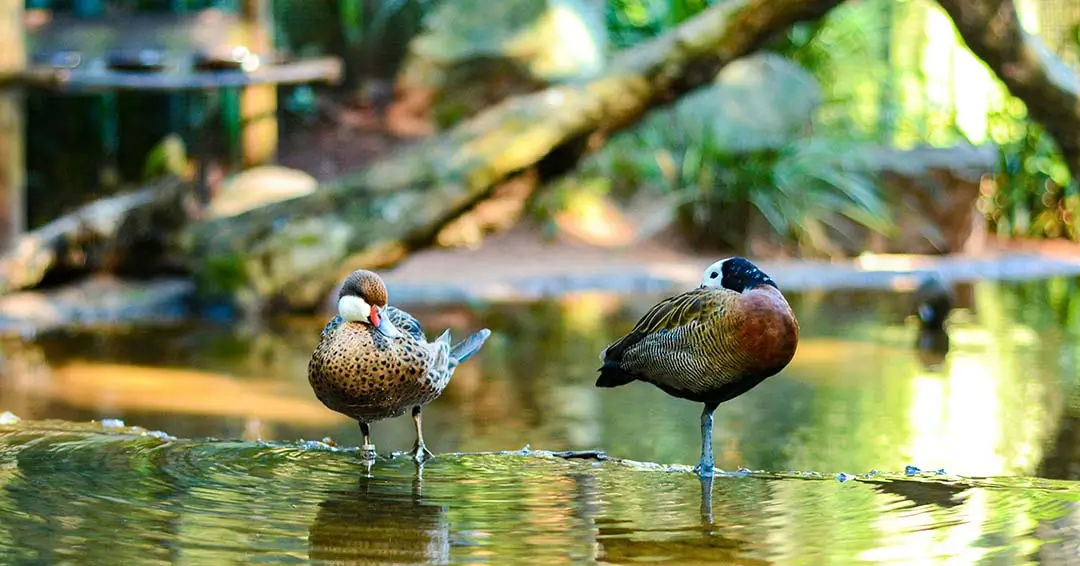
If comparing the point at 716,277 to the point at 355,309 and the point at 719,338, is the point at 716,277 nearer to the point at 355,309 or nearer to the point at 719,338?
the point at 719,338

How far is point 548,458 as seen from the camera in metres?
4.44

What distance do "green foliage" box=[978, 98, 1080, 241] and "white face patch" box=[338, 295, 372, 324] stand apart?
399 inches

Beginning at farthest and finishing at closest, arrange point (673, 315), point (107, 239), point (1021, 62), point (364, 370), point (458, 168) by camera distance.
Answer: point (107, 239)
point (458, 168)
point (1021, 62)
point (673, 315)
point (364, 370)

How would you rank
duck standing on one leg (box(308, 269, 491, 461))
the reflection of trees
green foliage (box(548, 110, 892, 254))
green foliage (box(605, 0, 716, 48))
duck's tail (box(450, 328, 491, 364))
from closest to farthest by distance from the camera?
the reflection of trees < duck standing on one leg (box(308, 269, 491, 461)) < duck's tail (box(450, 328, 491, 364)) < green foliage (box(548, 110, 892, 254)) < green foliage (box(605, 0, 716, 48))

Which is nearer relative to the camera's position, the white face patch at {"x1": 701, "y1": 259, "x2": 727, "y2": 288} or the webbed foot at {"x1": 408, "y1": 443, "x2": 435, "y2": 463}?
the white face patch at {"x1": 701, "y1": 259, "x2": 727, "y2": 288}

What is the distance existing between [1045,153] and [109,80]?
8.58 meters

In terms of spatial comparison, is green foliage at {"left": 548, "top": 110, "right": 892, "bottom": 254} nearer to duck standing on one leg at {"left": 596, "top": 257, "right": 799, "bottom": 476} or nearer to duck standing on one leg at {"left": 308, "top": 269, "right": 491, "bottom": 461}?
duck standing on one leg at {"left": 596, "top": 257, "right": 799, "bottom": 476}

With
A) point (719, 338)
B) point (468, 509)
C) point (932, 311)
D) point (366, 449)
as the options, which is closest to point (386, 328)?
point (366, 449)

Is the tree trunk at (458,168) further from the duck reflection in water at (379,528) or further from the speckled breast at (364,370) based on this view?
the duck reflection in water at (379,528)

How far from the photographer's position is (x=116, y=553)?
3311mm

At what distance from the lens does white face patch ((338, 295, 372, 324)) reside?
414cm

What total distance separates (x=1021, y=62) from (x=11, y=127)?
5917 mm

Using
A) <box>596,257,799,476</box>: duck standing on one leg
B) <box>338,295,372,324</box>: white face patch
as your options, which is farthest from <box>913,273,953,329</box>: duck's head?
<box>338,295,372,324</box>: white face patch

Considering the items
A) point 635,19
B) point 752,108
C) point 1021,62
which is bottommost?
point 1021,62
